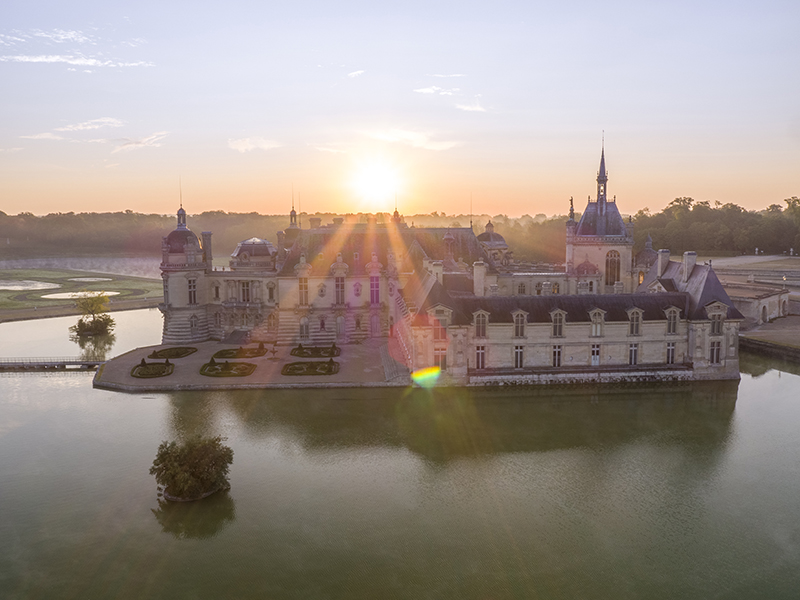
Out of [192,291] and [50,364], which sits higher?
[192,291]

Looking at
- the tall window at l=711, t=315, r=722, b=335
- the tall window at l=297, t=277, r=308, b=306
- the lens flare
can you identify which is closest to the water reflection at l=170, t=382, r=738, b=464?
the lens flare

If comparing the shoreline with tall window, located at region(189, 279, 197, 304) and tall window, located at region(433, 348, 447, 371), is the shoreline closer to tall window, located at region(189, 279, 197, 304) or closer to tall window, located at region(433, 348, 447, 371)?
tall window, located at region(189, 279, 197, 304)

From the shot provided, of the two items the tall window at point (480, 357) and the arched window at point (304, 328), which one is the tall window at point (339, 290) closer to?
the arched window at point (304, 328)

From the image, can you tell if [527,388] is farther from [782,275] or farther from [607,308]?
[782,275]

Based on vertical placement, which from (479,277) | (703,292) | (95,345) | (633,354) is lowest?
(95,345)

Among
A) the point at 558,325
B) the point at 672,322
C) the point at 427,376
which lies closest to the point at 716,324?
the point at 672,322

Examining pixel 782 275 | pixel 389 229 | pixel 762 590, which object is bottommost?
pixel 762 590

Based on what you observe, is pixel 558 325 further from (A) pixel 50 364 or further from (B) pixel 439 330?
(A) pixel 50 364

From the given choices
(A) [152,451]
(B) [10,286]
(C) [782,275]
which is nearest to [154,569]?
(A) [152,451]
